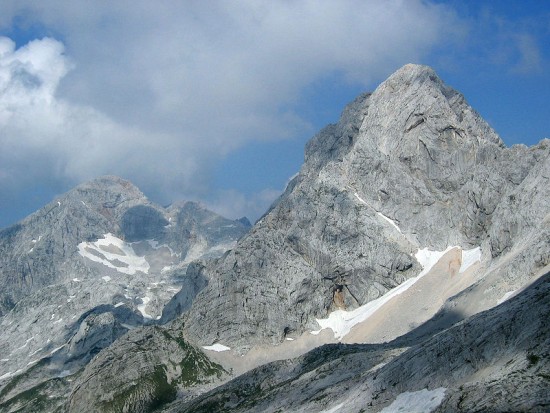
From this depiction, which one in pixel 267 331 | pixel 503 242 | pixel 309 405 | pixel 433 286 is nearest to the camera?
pixel 309 405

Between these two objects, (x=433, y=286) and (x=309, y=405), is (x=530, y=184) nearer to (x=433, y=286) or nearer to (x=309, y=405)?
(x=433, y=286)

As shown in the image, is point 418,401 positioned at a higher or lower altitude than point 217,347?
lower

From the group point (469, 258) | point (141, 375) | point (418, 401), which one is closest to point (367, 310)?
point (469, 258)

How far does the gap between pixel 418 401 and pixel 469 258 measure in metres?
134

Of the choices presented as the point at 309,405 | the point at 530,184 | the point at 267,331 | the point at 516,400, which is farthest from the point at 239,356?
the point at 516,400

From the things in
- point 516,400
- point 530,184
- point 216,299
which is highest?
point 216,299

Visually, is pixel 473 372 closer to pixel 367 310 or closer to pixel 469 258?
pixel 469 258

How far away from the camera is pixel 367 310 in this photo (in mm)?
183625

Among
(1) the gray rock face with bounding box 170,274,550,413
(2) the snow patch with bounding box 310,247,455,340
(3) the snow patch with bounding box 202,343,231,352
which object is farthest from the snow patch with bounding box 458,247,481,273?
(1) the gray rock face with bounding box 170,274,550,413

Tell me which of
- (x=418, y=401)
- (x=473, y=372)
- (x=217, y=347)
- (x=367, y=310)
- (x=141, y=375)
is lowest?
(x=418, y=401)

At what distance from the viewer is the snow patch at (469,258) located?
168875 mm

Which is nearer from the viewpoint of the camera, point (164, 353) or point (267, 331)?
point (164, 353)

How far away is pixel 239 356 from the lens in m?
183

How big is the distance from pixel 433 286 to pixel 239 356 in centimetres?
5793
